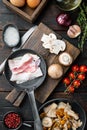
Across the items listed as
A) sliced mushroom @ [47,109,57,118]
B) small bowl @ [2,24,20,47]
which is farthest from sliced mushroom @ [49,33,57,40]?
sliced mushroom @ [47,109,57,118]

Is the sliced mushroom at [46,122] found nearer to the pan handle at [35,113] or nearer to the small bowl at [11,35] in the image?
the pan handle at [35,113]

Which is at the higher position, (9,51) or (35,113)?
(9,51)

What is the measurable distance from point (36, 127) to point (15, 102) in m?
0.12

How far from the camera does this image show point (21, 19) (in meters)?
2.01

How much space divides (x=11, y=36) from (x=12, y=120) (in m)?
0.29

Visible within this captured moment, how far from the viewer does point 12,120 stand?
194cm

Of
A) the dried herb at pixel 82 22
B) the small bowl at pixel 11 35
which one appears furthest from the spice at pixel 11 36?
the dried herb at pixel 82 22

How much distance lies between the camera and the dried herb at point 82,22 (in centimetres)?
196

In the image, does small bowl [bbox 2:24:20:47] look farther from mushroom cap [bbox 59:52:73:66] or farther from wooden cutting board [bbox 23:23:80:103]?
mushroom cap [bbox 59:52:73:66]

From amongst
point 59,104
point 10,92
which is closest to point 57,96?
point 59,104

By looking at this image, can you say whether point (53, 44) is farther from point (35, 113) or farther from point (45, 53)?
point (35, 113)

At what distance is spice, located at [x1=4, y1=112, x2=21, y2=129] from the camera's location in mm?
1946

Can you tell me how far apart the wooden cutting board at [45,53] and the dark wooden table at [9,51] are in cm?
2

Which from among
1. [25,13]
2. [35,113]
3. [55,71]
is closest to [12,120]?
[35,113]
